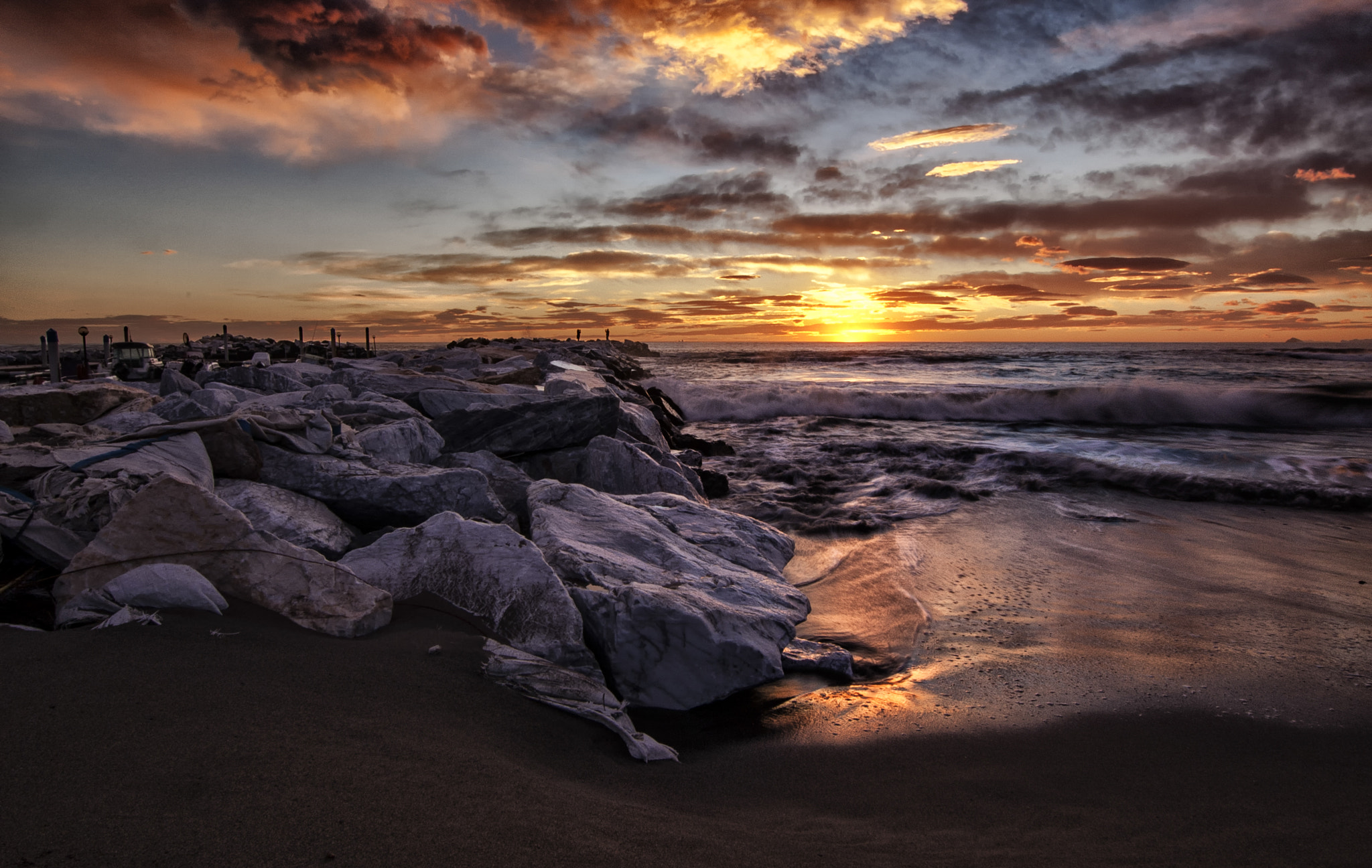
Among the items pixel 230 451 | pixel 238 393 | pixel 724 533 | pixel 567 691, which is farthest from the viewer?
pixel 238 393

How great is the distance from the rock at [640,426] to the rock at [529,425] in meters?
1.04

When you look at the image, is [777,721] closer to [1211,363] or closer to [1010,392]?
[1010,392]

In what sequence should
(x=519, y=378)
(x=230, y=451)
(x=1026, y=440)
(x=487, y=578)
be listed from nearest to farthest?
(x=487, y=578)
(x=230, y=451)
(x=519, y=378)
(x=1026, y=440)

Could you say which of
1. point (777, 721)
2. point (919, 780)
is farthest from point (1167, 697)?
point (777, 721)

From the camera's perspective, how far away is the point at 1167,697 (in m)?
2.95

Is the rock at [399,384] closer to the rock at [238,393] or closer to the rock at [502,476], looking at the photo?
the rock at [238,393]

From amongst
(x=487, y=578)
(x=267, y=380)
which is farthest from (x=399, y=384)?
(x=487, y=578)

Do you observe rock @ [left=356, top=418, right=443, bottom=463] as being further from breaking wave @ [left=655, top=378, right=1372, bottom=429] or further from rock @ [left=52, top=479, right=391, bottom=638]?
breaking wave @ [left=655, top=378, right=1372, bottom=429]

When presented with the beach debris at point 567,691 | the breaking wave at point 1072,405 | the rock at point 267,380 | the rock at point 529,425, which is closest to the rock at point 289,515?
the beach debris at point 567,691

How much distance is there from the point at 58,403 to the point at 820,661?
712cm

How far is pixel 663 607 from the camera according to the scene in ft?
9.83

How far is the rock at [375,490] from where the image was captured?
13.3 feet

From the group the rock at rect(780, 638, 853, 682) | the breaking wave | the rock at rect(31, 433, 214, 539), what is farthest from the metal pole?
the rock at rect(780, 638, 853, 682)

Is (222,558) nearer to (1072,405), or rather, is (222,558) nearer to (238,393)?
(238,393)
